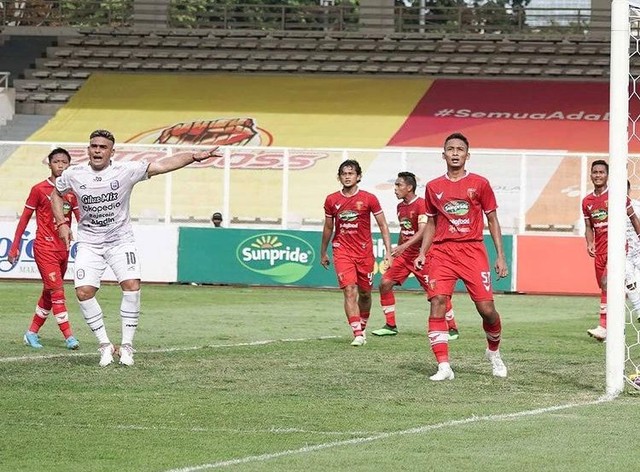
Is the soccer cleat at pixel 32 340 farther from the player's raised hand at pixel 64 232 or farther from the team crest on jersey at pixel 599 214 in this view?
the team crest on jersey at pixel 599 214

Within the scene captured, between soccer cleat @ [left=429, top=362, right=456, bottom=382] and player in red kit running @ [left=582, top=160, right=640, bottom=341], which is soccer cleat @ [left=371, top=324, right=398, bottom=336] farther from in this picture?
soccer cleat @ [left=429, top=362, right=456, bottom=382]

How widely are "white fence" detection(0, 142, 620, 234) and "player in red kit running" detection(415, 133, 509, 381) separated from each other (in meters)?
16.5

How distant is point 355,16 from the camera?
140 feet

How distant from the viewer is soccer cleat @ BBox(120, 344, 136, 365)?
1291cm

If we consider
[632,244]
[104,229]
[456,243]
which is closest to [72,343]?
[104,229]

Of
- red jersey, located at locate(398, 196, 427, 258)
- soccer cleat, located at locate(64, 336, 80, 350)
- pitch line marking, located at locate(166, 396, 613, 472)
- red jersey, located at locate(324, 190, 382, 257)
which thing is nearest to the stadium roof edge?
red jersey, located at locate(398, 196, 427, 258)

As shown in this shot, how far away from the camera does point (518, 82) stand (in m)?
39.7

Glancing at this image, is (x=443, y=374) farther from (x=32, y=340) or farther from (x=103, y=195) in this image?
(x=32, y=340)

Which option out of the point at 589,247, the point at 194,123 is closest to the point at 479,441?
the point at 589,247

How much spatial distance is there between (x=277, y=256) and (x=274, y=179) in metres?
1.78

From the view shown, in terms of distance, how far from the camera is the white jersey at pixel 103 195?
42.6ft

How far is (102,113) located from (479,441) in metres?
32.0

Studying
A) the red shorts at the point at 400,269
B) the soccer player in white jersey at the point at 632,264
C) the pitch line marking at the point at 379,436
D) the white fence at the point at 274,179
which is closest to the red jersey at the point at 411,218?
the red shorts at the point at 400,269

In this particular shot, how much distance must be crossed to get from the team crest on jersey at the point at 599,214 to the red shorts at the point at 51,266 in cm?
625
